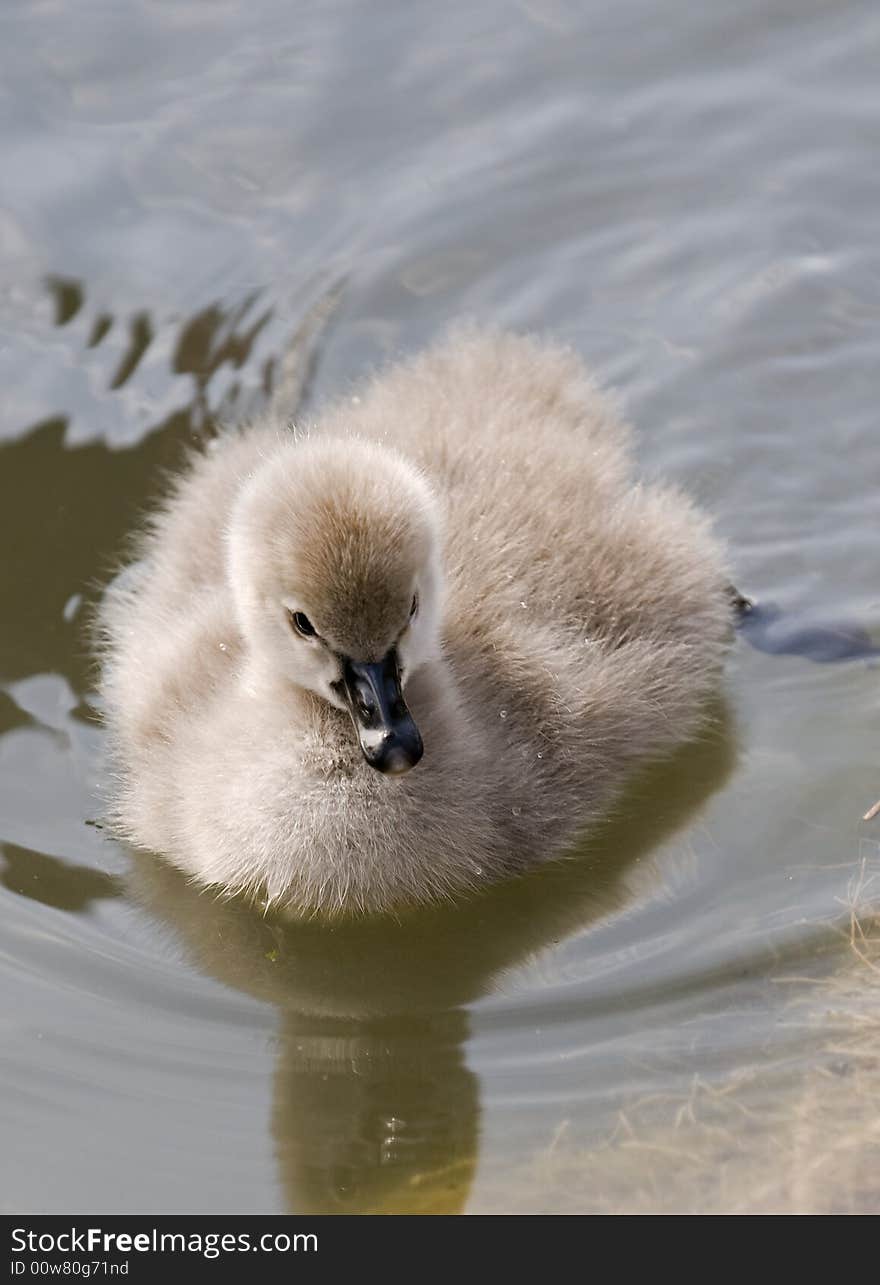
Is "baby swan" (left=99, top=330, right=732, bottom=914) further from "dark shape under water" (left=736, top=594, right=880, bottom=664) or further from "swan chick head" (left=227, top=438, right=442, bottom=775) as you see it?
"dark shape under water" (left=736, top=594, right=880, bottom=664)

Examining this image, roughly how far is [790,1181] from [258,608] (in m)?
1.42

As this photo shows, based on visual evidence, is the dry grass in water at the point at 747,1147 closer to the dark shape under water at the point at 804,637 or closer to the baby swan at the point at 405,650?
the baby swan at the point at 405,650

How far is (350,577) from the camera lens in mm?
3480

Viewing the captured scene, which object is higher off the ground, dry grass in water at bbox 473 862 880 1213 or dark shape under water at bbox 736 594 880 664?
dry grass in water at bbox 473 862 880 1213

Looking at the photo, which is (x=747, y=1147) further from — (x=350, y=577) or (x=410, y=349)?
(x=410, y=349)

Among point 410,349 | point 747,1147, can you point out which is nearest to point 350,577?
point 747,1147

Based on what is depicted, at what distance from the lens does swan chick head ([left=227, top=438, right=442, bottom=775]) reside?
3482mm

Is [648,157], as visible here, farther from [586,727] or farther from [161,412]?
[586,727]

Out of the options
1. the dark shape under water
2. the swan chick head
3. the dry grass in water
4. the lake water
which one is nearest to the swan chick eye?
the swan chick head

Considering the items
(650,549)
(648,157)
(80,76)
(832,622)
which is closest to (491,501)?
(650,549)

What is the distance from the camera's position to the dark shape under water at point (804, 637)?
14.9ft

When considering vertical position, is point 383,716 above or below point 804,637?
above

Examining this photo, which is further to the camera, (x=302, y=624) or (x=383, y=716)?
(x=302, y=624)

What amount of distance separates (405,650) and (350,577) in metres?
0.22
